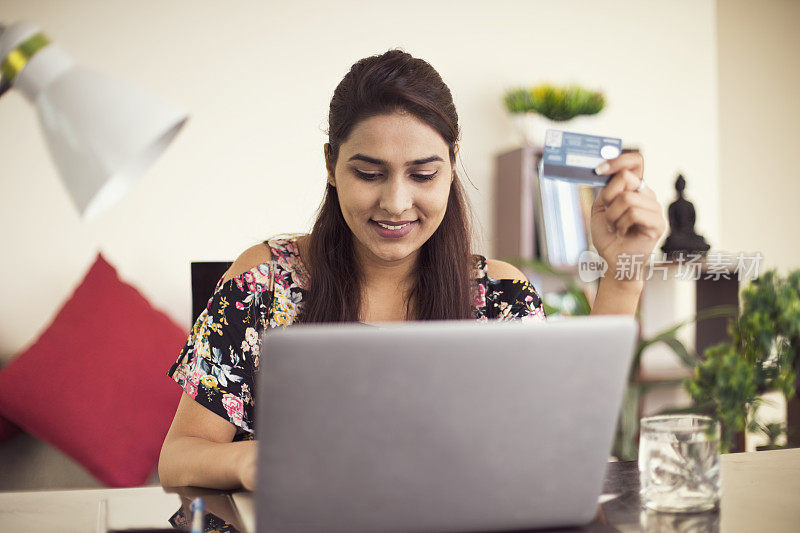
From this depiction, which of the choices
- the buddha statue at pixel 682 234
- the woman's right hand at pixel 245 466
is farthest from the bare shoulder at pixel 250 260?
the buddha statue at pixel 682 234

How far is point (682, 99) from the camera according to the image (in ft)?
10.4

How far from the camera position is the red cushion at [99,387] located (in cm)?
198

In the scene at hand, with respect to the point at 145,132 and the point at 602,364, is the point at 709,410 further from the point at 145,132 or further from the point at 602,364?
the point at 145,132

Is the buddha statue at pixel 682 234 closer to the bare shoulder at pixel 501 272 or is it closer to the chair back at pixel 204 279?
the bare shoulder at pixel 501 272

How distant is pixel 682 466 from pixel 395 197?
66cm

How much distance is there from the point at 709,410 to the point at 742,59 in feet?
7.22

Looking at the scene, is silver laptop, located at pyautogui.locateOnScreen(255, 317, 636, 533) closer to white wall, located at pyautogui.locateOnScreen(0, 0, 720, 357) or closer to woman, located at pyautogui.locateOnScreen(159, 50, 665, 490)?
woman, located at pyautogui.locateOnScreen(159, 50, 665, 490)

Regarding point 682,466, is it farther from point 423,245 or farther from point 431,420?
point 423,245

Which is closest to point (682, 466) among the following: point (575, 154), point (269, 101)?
point (575, 154)

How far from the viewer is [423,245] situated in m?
1.56

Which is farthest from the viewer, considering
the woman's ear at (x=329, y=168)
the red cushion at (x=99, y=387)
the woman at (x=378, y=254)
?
the red cushion at (x=99, y=387)

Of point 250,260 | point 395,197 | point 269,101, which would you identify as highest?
point 269,101

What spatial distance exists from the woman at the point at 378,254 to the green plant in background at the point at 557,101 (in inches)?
50.0

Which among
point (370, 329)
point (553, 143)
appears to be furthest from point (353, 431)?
point (553, 143)
